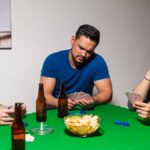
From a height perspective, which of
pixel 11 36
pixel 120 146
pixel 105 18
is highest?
pixel 105 18

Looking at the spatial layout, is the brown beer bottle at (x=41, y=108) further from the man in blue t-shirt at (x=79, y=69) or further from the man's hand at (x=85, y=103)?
the man in blue t-shirt at (x=79, y=69)

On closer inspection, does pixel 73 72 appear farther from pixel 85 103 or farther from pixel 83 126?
pixel 83 126

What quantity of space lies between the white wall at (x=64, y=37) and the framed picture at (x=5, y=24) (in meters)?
0.04

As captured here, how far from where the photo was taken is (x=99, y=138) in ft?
4.75

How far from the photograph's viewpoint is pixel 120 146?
4.44 feet

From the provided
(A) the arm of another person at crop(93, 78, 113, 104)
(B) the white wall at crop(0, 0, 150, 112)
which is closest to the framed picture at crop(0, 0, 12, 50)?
(B) the white wall at crop(0, 0, 150, 112)

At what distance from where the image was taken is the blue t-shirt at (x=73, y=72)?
99.0 inches

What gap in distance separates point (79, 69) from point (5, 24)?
78 centimetres

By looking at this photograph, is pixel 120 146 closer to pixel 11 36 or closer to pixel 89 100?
pixel 89 100

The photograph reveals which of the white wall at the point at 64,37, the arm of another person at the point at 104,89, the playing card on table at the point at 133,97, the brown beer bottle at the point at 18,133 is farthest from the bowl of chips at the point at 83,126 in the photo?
Answer: the white wall at the point at 64,37

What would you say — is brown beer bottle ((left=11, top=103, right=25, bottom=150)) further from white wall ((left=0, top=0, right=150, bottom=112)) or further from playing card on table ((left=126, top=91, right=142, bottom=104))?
white wall ((left=0, top=0, right=150, bottom=112))

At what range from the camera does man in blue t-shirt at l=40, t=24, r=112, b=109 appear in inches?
94.2

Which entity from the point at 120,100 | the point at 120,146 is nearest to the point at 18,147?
the point at 120,146

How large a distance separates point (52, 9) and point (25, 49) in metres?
0.47
